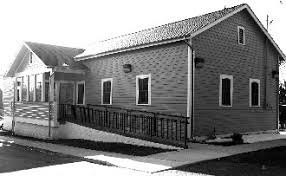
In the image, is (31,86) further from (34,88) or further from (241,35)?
(241,35)

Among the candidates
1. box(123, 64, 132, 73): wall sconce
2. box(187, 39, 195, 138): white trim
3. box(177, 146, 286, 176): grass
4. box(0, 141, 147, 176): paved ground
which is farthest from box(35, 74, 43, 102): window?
box(177, 146, 286, 176): grass

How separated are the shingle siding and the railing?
118 cm

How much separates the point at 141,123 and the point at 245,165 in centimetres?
747

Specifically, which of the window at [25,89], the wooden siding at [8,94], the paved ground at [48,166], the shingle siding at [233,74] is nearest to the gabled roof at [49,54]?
the window at [25,89]

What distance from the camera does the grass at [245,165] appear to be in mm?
8969

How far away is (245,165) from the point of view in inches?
388

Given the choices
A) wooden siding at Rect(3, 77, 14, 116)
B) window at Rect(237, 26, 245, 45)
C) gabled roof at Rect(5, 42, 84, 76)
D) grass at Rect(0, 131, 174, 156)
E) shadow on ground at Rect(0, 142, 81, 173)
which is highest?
window at Rect(237, 26, 245, 45)

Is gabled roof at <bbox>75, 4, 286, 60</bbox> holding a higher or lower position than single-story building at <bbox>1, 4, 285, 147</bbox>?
higher

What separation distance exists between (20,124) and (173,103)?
12179 millimetres

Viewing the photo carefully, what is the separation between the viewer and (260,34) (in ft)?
64.2

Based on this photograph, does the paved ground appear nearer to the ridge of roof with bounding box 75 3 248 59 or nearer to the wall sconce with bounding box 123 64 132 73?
the wall sconce with bounding box 123 64 132 73

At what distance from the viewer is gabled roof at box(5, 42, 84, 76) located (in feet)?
65.8

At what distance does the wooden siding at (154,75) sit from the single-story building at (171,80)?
46 millimetres

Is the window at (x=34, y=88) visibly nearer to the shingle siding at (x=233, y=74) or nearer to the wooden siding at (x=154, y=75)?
the wooden siding at (x=154, y=75)
